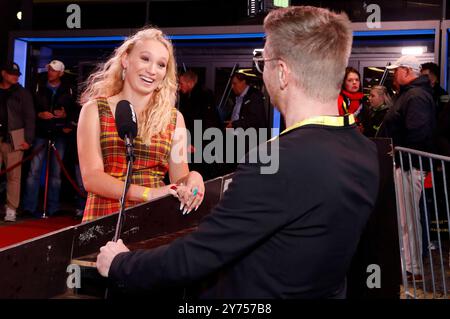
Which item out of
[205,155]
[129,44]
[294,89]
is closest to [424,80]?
[205,155]

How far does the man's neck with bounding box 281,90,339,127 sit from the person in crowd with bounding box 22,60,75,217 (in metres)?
7.61

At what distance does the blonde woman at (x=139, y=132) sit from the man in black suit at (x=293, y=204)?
3.55 ft

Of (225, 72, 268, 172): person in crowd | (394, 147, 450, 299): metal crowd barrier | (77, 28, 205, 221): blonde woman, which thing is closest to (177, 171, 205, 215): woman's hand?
(77, 28, 205, 221): blonde woman

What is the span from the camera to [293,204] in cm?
147

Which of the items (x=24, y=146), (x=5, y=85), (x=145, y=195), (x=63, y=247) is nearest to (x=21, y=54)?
(x=5, y=85)

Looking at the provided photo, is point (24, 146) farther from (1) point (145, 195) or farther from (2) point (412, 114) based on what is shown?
(1) point (145, 195)

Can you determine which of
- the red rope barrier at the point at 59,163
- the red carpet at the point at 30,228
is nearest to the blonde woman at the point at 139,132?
the red carpet at the point at 30,228

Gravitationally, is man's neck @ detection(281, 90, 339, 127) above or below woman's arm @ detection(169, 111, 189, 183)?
above

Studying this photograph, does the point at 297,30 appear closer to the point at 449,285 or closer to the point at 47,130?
the point at 449,285

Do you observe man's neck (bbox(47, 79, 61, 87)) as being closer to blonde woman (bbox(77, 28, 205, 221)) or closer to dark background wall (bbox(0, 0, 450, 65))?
dark background wall (bbox(0, 0, 450, 65))

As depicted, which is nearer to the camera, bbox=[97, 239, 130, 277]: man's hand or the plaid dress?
bbox=[97, 239, 130, 277]: man's hand

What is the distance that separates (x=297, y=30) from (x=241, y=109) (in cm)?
662

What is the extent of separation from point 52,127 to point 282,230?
7878 millimetres

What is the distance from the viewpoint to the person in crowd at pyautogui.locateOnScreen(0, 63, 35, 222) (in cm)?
871
